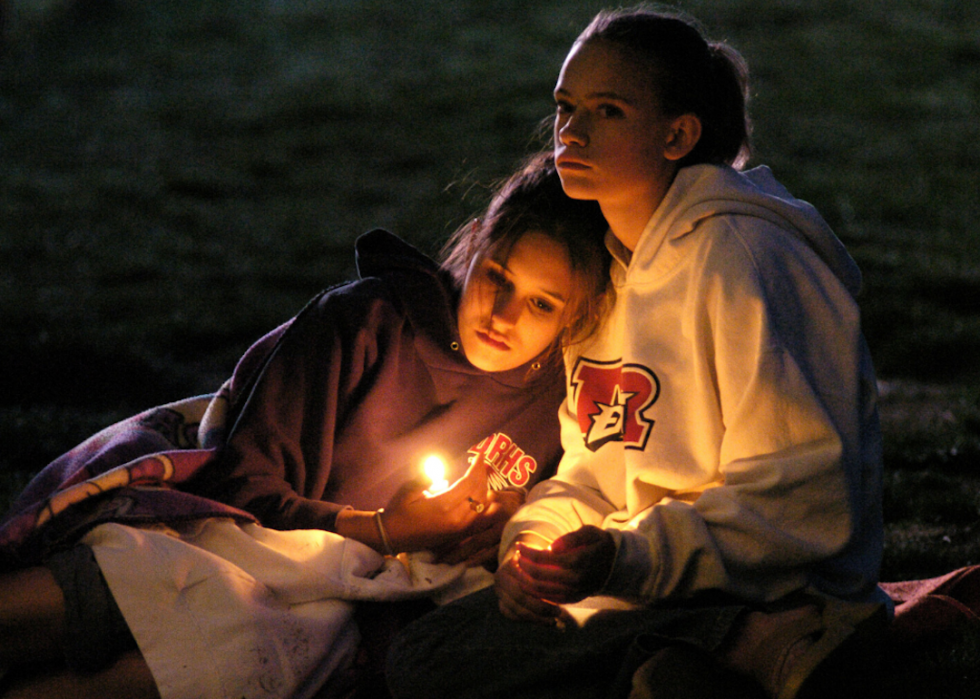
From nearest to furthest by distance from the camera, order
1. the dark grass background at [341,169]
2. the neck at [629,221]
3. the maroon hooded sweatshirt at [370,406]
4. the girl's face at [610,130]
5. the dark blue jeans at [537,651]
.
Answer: the dark blue jeans at [537,651] < the girl's face at [610,130] < the neck at [629,221] < the maroon hooded sweatshirt at [370,406] < the dark grass background at [341,169]

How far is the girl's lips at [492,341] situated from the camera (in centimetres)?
297

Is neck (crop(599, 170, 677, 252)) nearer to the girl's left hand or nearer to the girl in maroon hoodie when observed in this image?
the girl in maroon hoodie

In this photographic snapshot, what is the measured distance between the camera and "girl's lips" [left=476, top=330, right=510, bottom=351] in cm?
297

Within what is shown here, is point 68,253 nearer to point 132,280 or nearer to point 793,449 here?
point 132,280

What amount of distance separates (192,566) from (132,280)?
17.6 feet

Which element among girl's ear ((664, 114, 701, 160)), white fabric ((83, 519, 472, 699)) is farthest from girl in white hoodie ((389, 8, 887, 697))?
white fabric ((83, 519, 472, 699))

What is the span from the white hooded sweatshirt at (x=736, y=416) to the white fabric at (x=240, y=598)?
0.48 m

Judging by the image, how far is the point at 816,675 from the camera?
2068 millimetres

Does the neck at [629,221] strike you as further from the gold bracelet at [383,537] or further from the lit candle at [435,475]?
the gold bracelet at [383,537]

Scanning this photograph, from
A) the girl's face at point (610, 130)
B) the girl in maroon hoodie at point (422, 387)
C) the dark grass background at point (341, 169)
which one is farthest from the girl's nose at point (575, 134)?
the dark grass background at point (341, 169)

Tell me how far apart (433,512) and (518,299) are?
630 mm

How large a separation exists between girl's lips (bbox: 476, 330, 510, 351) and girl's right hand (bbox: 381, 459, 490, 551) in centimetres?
34

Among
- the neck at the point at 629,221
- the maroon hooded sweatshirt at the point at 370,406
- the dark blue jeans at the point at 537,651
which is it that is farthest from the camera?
the maroon hooded sweatshirt at the point at 370,406

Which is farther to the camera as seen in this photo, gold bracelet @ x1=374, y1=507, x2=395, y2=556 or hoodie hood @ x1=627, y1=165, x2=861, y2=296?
gold bracelet @ x1=374, y1=507, x2=395, y2=556
